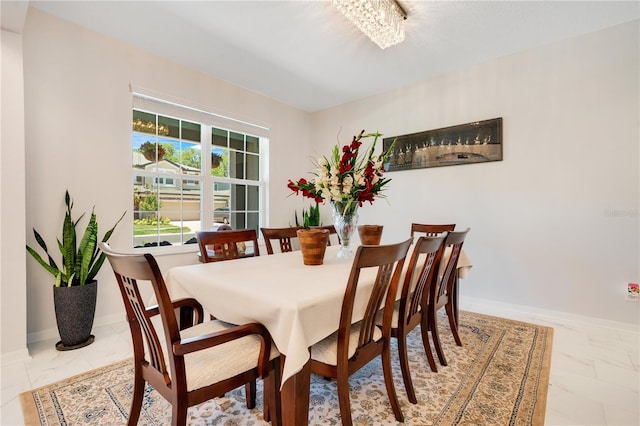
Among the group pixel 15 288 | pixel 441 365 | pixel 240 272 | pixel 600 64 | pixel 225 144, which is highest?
pixel 600 64

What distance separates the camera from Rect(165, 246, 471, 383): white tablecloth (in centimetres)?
108

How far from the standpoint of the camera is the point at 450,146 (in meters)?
3.51

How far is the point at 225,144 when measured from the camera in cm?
388

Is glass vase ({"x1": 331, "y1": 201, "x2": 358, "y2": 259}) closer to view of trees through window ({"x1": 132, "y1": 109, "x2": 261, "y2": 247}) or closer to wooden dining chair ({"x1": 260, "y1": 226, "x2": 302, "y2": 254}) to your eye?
wooden dining chair ({"x1": 260, "y1": 226, "x2": 302, "y2": 254})

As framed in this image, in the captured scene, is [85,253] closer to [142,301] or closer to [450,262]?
[142,301]

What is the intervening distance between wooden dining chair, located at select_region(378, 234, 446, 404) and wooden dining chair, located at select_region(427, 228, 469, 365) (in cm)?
7

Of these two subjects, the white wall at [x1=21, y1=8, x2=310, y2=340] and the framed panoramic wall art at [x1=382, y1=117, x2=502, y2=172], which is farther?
the framed panoramic wall art at [x1=382, y1=117, x2=502, y2=172]

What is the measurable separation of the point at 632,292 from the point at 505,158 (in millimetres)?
1558

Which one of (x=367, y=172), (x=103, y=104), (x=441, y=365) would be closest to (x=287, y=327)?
(x=367, y=172)

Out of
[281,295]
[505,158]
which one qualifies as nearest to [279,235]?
[281,295]

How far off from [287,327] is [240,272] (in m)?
0.58

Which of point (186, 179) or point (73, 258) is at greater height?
point (186, 179)

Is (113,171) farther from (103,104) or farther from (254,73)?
(254,73)

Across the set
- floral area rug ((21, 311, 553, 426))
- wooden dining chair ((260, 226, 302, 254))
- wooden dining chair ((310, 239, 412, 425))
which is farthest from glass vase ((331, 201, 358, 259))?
floral area rug ((21, 311, 553, 426))
